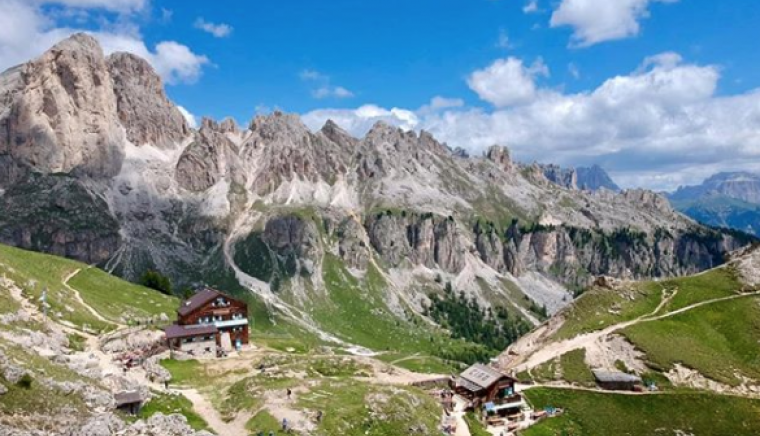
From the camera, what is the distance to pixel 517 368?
108812 millimetres

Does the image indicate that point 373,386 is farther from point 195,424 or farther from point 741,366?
point 741,366

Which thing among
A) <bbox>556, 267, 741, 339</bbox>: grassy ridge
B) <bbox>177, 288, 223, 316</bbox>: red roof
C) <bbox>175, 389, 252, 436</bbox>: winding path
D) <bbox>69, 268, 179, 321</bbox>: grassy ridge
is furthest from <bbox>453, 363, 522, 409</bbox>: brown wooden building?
<bbox>69, 268, 179, 321</bbox>: grassy ridge

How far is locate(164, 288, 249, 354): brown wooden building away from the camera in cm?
10038

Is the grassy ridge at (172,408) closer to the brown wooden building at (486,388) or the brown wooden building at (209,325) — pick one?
the brown wooden building at (209,325)

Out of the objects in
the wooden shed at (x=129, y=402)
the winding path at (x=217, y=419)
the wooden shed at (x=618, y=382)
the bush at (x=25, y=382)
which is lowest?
the wooden shed at (x=618, y=382)

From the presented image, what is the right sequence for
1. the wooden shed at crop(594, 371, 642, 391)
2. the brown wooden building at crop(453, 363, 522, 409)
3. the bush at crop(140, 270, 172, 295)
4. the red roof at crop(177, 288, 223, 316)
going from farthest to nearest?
the bush at crop(140, 270, 172, 295), the red roof at crop(177, 288, 223, 316), the wooden shed at crop(594, 371, 642, 391), the brown wooden building at crop(453, 363, 522, 409)

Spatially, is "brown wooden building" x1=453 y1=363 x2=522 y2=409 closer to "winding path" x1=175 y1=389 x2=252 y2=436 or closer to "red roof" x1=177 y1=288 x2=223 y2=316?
"winding path" x1=175 y1=389 x2=252 y2=436

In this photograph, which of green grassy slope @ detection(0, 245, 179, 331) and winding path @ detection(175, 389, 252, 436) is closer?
winding path @ detection(175, 389, 252, 436)

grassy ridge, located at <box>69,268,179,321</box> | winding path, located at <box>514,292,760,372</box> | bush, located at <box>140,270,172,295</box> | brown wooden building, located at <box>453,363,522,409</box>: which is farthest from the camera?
bush, located at <box>140,270,172,295</box>

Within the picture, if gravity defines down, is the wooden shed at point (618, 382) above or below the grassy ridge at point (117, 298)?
below

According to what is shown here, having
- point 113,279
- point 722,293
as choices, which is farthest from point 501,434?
point 113,279

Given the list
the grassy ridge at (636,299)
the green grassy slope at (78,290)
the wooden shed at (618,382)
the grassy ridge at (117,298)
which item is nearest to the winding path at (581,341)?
the grassy ridge at (636,299)

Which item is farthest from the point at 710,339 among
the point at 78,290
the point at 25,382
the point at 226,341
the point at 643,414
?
the point at 78,290

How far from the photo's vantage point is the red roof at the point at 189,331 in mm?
98812
